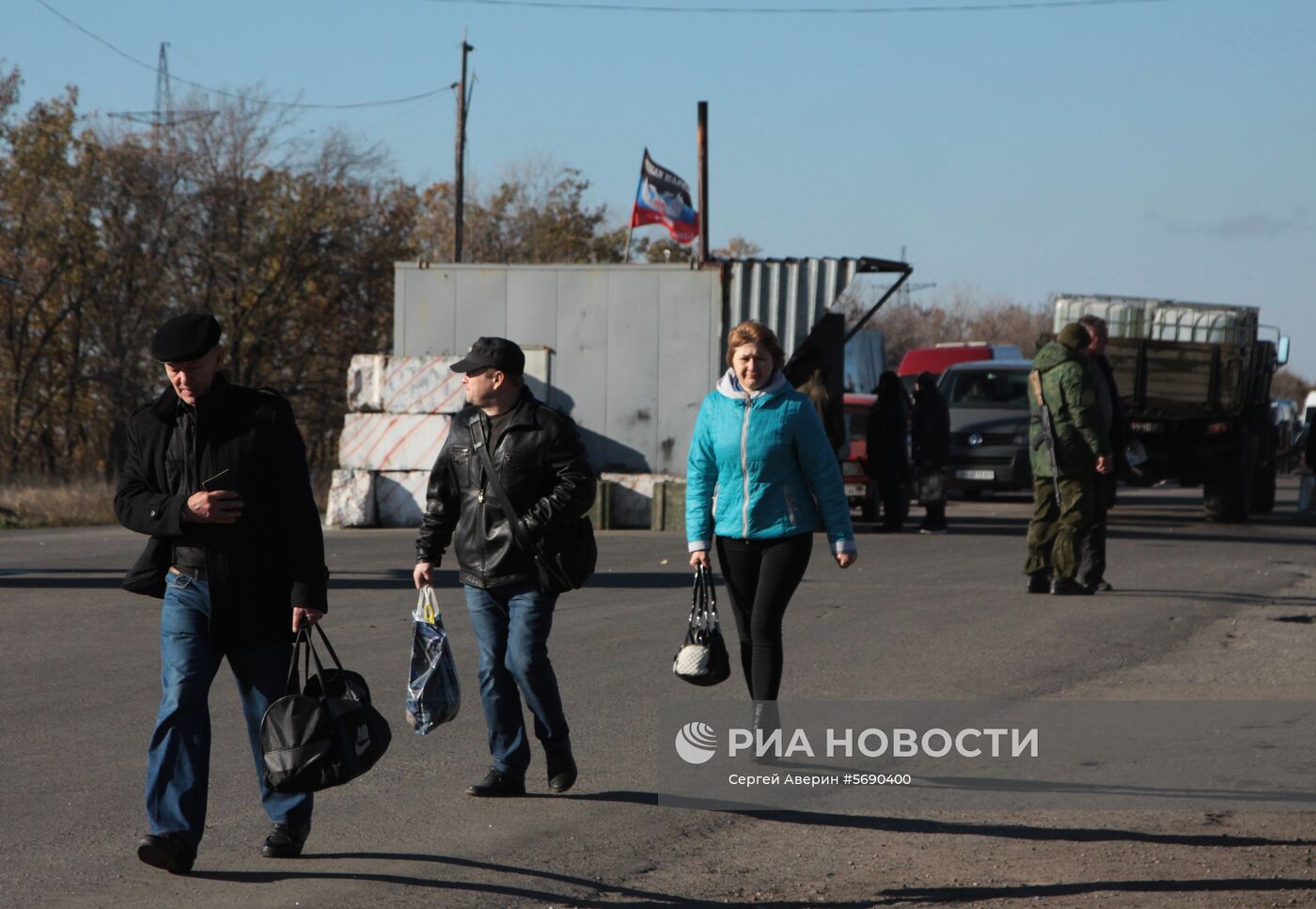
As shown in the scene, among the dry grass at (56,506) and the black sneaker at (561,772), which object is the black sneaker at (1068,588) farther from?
the dry grass at (56,506)

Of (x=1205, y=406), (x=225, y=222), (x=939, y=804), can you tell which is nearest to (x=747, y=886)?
(x=939, y=804)

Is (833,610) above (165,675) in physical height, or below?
below

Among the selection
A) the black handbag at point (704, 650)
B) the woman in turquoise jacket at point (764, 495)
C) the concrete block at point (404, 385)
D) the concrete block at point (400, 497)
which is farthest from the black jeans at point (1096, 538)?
the concrete block at point (400, 497)

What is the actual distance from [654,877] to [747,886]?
11.8 inches

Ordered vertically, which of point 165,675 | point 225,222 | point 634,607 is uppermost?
point 225,222

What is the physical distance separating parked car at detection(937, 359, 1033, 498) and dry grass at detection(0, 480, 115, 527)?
1167 centimetres

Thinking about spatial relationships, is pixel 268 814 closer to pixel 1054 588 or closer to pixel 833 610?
pixel 833 610

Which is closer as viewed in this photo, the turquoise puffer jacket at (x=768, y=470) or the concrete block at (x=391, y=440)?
the turquoise puffer jacket at (x=768, y=470)

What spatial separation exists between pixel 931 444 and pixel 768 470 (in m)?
13.5

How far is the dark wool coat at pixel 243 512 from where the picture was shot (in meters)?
5.29

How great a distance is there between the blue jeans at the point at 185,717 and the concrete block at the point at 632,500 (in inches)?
633

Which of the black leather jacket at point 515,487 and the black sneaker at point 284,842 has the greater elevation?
the black leather jacket at point 515,487

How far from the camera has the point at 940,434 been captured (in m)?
20.1

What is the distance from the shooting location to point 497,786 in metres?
6.34
